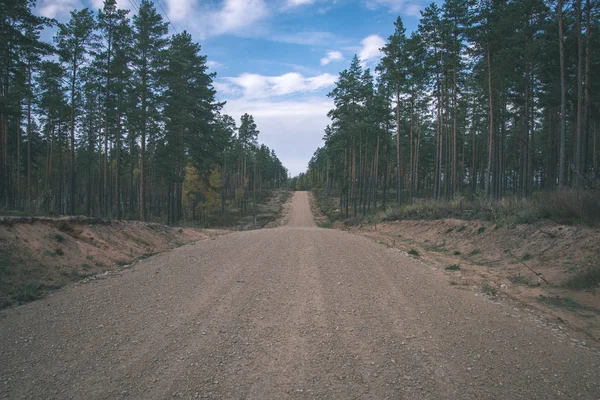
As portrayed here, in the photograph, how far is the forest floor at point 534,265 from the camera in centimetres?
541

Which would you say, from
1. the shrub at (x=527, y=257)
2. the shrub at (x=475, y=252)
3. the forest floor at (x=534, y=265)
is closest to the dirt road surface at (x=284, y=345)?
the forest floor at (x=534, y=265)

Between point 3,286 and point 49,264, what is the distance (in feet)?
5.07

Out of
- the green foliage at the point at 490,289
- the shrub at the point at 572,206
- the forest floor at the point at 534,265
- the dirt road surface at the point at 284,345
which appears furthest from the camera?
the shrub at the point at 572,206

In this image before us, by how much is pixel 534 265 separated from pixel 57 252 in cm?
1255

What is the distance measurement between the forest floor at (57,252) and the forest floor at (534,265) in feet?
28.3

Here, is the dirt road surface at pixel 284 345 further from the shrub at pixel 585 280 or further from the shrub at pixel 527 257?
the shrub at pixel 527 257

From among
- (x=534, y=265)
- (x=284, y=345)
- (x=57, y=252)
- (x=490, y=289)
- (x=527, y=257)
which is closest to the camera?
(x=284, y=345)

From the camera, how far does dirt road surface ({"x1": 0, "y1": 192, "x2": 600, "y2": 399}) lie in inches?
111

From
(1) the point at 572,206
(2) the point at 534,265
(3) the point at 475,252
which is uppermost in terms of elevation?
(1) the point at 572,206

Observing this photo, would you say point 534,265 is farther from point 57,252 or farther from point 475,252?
point 57,252

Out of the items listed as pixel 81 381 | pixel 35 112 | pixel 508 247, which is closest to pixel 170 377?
pixel 81 381

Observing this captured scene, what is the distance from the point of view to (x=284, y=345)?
143 inches

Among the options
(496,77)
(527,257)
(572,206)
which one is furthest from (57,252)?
(496,77)

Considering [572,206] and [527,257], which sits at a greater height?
[572,206]
